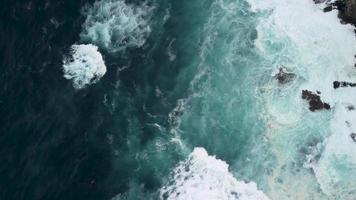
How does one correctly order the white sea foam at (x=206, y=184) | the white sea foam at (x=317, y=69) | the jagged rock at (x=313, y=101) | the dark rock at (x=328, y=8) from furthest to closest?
1. the dark rock at (x=328, y=8)
2. the jagged rock at (x=313, y=101)
3. the white sea foam at (x=317, y=69)
4. the white sea foam at (x=206, y=184)

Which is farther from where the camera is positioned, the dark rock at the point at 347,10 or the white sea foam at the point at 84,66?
the white sea foam at the point at 84,66

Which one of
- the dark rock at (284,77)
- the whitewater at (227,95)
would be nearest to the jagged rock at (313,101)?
the whitewater at (227,95)

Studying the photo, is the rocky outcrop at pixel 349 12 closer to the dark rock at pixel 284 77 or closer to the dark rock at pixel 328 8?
the dark rock at pixel 328 8

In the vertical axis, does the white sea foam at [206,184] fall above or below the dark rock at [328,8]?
below

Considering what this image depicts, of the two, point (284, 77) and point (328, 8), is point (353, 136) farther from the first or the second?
point (328, 8)

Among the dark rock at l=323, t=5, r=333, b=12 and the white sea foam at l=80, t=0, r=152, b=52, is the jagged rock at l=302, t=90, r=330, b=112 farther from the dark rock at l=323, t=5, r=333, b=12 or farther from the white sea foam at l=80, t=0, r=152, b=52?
the white sea foam at l=80, t=0, r=152, b=52

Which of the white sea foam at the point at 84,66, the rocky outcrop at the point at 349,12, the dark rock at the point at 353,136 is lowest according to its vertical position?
the dark rock at the point at 353,136

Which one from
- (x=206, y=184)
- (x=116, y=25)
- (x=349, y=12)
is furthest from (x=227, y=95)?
(x=349, y=12)

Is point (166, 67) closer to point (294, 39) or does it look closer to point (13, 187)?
point (294, 39)
